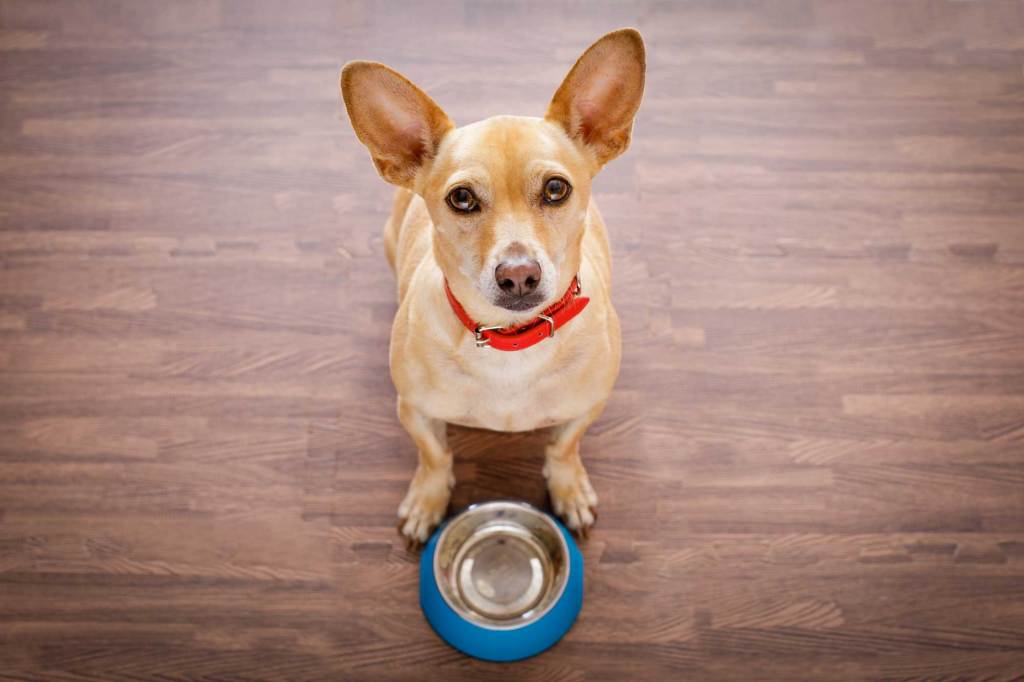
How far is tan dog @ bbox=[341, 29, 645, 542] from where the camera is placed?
6.23 ft

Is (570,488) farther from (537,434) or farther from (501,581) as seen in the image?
(501,581)

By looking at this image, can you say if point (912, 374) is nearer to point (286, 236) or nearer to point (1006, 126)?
point (1006, 126)

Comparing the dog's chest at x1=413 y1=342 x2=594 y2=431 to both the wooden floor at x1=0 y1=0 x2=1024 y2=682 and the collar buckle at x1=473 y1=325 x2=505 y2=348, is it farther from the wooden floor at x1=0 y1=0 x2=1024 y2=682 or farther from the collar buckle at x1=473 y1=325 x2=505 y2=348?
the wooden floor at x1=0 y1=0 x2=1024 y2=682

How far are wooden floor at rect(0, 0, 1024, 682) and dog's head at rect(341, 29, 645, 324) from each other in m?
1.29

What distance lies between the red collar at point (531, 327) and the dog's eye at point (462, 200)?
0.96 ft

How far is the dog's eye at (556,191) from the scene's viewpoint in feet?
6.36

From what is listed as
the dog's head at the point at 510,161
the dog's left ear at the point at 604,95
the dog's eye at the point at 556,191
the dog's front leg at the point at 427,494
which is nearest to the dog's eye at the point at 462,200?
the dog's head at the point at 510,161

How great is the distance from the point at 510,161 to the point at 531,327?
0.46 m

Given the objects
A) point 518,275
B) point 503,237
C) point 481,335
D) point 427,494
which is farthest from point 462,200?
→ point 427,494

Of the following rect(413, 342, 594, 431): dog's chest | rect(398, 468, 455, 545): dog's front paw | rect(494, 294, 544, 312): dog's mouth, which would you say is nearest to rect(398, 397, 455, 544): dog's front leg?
rect(398, 468, 455, 545): dog's front paw

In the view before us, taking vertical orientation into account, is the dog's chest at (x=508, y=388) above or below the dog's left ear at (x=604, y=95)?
below

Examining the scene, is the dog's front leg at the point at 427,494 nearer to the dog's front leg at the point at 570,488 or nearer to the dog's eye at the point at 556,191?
the dog's front leg at the point at 570,488

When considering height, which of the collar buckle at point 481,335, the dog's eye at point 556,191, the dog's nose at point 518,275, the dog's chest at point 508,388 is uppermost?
the dog's eye at point 556,191

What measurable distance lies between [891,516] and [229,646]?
7.87ft
